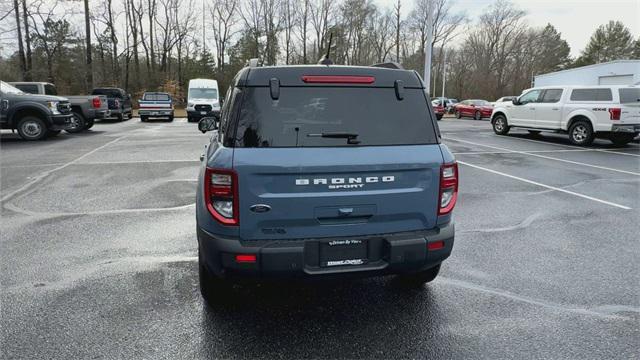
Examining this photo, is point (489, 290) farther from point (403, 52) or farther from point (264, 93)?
point (403, 52)

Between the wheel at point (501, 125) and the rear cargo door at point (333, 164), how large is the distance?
1648 cm

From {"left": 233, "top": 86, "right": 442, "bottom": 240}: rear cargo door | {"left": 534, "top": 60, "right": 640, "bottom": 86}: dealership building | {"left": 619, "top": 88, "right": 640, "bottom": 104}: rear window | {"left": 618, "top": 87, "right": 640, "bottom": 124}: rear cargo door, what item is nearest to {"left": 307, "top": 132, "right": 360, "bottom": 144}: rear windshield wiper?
{"left": 233, "top": 86, "right": 442, "bottom": 240}: rear cargo door

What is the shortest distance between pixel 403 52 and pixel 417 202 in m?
61.5

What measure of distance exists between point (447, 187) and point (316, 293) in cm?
145

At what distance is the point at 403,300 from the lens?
353cm

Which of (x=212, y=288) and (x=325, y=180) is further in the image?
(x=212, y=288)

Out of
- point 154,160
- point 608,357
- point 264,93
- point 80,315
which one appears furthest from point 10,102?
point 608,357

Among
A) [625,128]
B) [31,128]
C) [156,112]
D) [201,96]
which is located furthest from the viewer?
[201,96]

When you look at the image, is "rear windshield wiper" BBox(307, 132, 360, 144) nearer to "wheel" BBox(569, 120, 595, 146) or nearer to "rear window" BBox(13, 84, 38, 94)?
"wheel" BBox(569, 120, 595, 146)

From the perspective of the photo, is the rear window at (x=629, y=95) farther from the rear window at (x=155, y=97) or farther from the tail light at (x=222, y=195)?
the rear window at (x=155, y=97)

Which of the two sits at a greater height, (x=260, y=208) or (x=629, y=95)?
(x=629, y=95)

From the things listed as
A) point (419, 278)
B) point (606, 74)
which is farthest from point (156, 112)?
point (606, 74)

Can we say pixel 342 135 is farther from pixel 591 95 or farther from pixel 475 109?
pixel 475 109

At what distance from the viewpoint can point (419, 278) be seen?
3.66 metres
